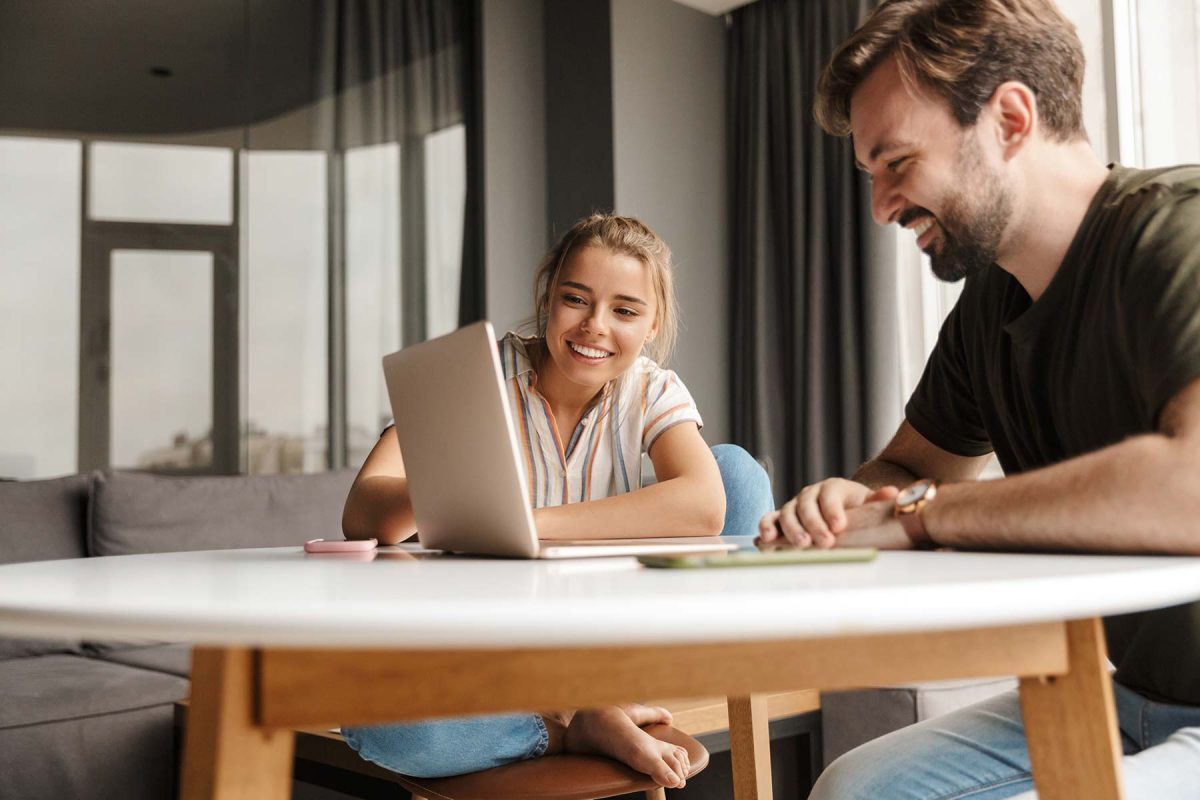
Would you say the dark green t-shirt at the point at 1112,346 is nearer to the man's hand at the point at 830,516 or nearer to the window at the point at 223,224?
the man's hand at the point at 830,516

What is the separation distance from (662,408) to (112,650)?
Result: 1.66m

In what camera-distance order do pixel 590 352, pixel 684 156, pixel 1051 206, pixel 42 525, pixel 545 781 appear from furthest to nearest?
pixel 684 156 < pixel 42 525 < pixel 590 352 < pixel 545 781 < pixel 1051 206

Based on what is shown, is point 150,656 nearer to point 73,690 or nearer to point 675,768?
point 73,690

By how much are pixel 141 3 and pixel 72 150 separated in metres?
0.58

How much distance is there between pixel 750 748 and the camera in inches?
61.1

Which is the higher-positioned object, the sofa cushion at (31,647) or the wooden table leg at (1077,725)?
the wooden table leg at (1077,725)

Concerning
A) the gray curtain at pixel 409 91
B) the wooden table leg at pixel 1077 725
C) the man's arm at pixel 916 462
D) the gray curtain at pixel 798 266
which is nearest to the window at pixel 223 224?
the gray curtain at pixel 409 91

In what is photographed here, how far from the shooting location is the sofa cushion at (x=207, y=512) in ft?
8.86

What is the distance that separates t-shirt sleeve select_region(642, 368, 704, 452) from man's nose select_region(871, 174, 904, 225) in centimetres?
50

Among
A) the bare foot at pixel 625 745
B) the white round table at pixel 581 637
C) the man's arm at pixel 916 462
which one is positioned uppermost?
the man's arm at pixel 916 462

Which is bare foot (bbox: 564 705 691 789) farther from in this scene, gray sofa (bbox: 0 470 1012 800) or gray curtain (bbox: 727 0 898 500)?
gray curtain (bbox: 727 0 898 500)

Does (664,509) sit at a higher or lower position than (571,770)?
higher

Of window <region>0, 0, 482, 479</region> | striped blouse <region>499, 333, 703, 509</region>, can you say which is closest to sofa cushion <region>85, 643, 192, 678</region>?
window <region>0, 0, 482, 479</region>

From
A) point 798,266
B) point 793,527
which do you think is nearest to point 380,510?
point 793,527
